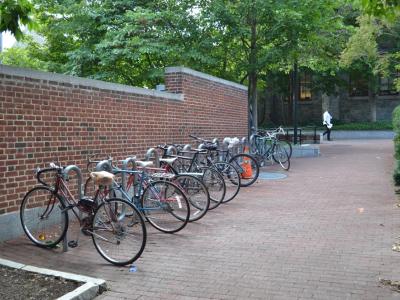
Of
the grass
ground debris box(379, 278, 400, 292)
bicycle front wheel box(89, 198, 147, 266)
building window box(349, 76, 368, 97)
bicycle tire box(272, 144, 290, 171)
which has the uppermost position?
building window box(349, 76, 368, 97)

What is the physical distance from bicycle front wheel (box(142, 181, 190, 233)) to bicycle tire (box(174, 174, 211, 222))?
627 mm

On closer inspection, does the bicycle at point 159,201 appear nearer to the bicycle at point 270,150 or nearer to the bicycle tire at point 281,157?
the bicycle at point 270,150

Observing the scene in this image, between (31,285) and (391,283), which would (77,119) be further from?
(391,283)

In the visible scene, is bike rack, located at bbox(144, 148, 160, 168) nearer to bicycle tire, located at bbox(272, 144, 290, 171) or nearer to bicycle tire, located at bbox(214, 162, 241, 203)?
bicycle tire, located at bbox(214, 162, 241, 203)

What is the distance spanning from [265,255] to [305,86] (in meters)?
32.9

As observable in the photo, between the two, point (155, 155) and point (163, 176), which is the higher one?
point (155, 155)

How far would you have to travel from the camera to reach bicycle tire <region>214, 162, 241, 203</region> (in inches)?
382

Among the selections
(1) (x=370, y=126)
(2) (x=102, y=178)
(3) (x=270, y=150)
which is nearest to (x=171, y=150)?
(2) (x=102, y=178)

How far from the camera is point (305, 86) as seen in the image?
123 feet

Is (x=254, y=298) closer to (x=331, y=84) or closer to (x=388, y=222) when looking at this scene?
(x=388, y=222)

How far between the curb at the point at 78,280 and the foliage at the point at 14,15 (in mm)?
2329

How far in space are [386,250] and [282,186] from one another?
5.41 meters

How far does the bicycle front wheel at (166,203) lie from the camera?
689 cm

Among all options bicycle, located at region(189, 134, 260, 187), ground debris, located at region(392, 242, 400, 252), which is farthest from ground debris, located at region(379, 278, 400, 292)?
bicycle, located at region(189, 134, 260, 187)
